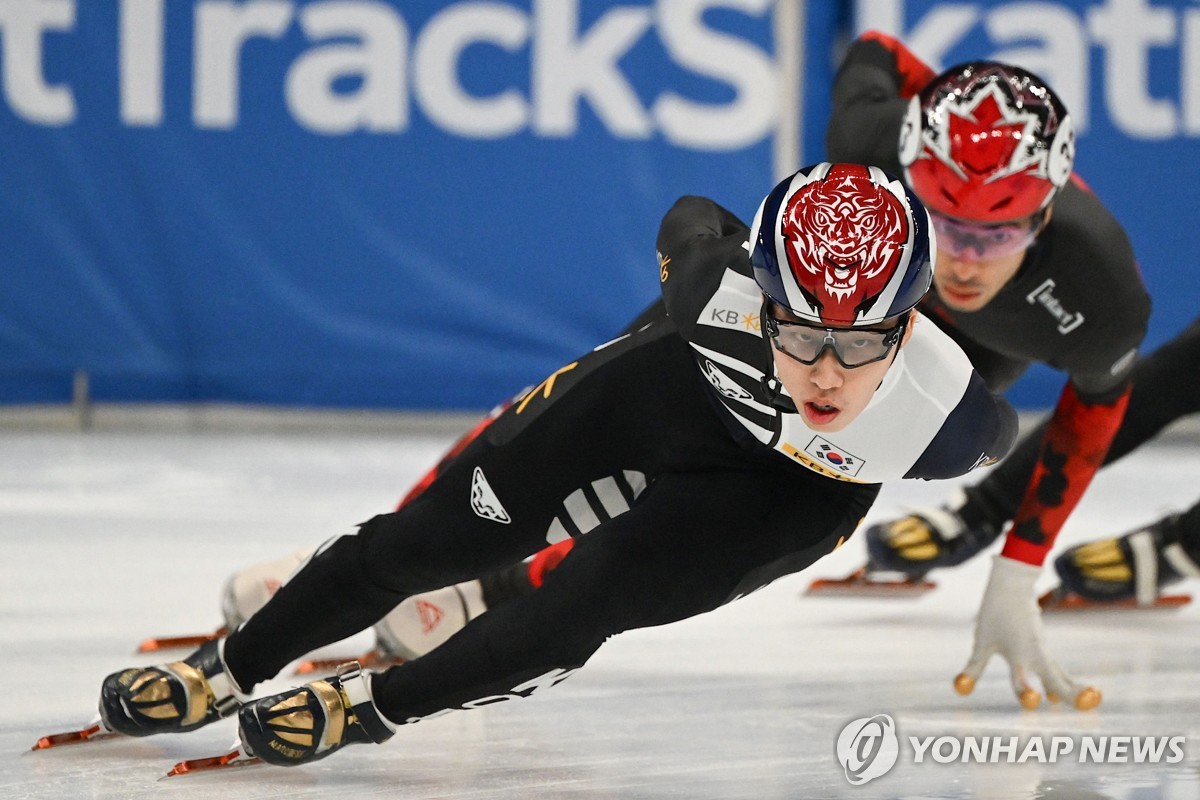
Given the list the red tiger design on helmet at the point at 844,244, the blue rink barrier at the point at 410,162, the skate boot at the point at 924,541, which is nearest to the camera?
the red tiger design on helmet at the point at 844,244

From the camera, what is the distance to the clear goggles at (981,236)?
2887 mm

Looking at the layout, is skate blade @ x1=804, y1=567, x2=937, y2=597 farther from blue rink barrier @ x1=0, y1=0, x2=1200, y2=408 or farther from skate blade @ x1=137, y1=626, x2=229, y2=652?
blue rink barrier @ x1=0, y1=0, x2=1200, y2=408

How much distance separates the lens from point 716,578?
232 centimetres

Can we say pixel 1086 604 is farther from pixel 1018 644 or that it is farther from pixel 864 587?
pixel 1018 644

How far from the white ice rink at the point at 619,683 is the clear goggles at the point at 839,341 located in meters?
0.67

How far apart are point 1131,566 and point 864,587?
0.64 meters

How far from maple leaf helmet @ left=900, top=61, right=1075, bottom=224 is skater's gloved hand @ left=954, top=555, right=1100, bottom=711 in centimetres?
68

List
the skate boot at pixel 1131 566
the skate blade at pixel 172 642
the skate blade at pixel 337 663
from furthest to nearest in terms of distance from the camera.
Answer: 1. the skate boot at pixel 1131 566
2. the skate blade at pixel 172 642
3. the skate blade at pixel 337 663

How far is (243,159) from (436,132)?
0.82 meters

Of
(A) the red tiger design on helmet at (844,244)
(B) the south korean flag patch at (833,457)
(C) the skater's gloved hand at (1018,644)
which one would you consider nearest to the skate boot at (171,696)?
(B) the south korean flag patch at (833,457)

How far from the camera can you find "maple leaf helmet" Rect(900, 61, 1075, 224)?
2844 millimetres

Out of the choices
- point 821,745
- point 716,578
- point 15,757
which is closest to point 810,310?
point 716,578

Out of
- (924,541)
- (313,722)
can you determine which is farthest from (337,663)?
(924,541)

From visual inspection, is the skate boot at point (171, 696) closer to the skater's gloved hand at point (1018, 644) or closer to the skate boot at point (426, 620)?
the skate boot at point (426, 620)
